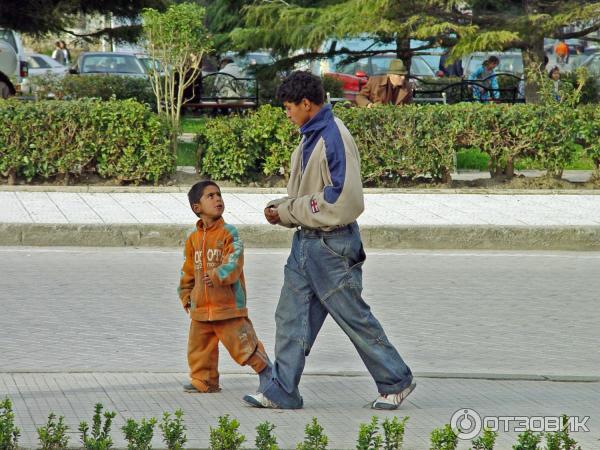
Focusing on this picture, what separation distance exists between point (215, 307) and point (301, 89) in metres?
1.20

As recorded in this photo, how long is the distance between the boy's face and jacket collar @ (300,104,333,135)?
62 centimetres

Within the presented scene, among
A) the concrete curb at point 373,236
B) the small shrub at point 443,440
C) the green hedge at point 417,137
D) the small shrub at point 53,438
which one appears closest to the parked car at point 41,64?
the green hedge at point 417,137

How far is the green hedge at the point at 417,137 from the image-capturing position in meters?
14.2

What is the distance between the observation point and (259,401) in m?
5.91

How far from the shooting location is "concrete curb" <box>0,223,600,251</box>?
451 inches

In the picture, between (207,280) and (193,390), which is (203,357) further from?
(207,280)

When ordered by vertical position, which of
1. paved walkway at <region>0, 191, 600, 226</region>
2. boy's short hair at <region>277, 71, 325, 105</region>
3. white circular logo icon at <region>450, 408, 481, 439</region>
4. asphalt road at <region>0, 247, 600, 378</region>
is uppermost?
boy's short hair at <region>277, 71, 325, 105</region>

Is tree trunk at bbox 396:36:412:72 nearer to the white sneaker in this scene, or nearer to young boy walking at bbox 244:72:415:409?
young boy walking at bbox 244:72:415:409

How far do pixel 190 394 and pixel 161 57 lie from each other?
10599mm

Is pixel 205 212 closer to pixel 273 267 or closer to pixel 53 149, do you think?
pixel 273 267

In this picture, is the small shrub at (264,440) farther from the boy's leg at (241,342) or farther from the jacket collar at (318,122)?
the jacket collar at (318,122)

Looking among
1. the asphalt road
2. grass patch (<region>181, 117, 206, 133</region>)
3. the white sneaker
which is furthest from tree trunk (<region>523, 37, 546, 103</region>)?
the white sneaker

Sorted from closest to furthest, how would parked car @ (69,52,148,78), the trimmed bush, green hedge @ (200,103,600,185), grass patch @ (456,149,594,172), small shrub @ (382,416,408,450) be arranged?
small shrub @ (382,416,408,450) < green hedge @ (200,103,600,185) < grass patch @ (456,149,594,172) < the trimmed bush < parked car @ (69,52,148,78)

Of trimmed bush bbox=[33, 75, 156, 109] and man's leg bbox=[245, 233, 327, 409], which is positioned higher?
trimmed bush bbox=[33, 75, 156, 109]
